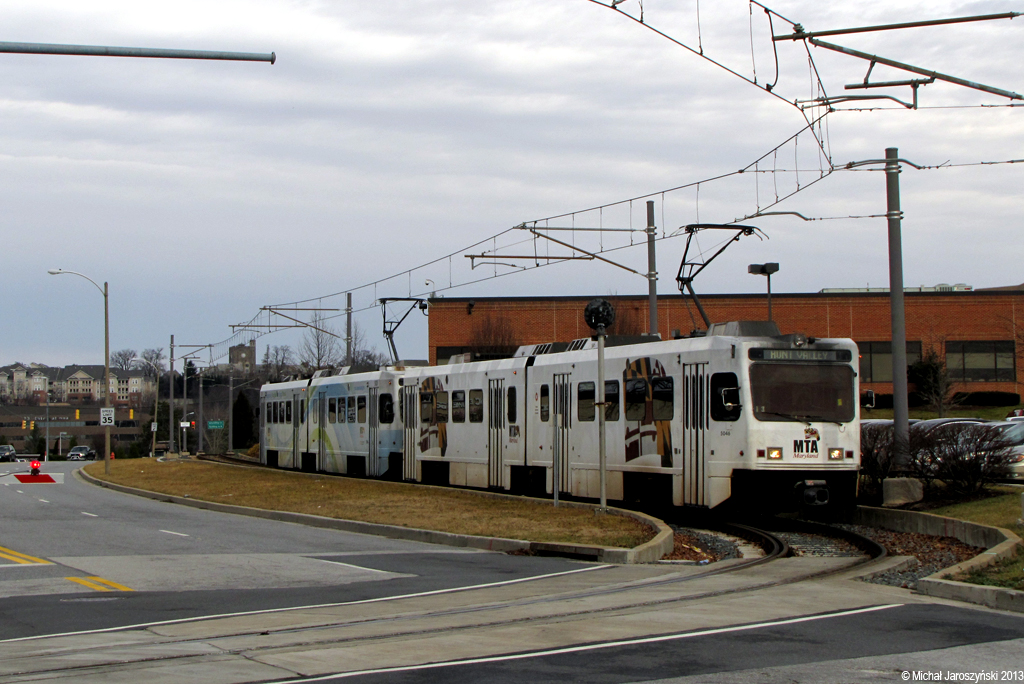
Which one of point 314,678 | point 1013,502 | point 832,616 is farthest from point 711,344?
point 314,678

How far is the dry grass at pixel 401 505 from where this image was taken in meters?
16.5

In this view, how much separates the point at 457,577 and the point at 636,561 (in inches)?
97.6

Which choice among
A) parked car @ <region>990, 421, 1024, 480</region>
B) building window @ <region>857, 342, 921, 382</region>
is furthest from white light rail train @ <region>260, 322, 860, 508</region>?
building window @ <region>857, 342, 921, 382</region>

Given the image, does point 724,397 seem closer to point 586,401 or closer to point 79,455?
point 586,401

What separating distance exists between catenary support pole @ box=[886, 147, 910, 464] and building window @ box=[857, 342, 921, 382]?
43.3 metres

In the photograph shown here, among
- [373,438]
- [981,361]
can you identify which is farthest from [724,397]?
[981,361]

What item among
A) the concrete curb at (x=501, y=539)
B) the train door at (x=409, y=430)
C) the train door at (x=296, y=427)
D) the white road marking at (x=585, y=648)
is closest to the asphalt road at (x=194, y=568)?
the concrete curb at (x=501, y=539)

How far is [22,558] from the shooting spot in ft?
49.1

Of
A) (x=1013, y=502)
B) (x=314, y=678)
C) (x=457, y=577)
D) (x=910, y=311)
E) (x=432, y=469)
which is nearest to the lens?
(x=314, y=678)

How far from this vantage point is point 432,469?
1139 inches

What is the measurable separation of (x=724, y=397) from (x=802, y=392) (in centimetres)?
132

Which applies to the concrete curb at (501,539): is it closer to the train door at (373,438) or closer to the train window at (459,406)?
the train window at (459,406)

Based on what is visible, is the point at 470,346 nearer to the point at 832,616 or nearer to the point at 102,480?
the point at 102,480

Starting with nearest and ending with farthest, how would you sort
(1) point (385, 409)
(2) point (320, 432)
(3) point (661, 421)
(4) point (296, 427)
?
(3) point (661, 421) < (1) point (385, 409) < (2) point (320, 432) < (4) point (296, 427)
